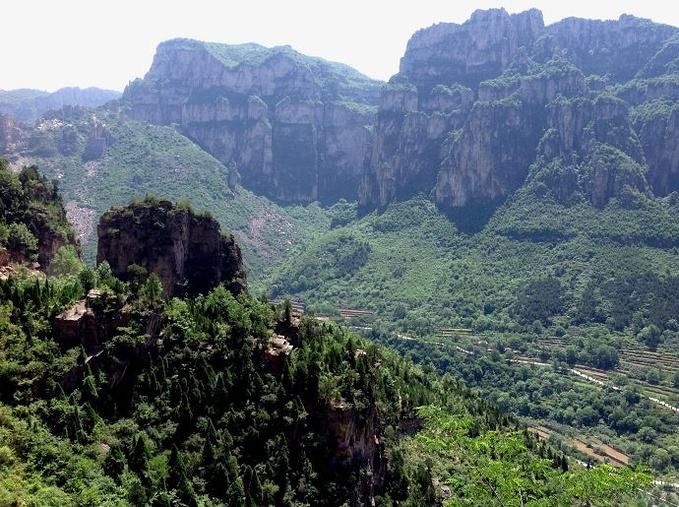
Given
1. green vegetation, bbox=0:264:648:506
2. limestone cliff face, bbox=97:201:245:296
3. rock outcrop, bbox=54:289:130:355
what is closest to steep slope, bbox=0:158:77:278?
limestone cliff face, bbox=97:201:245:296

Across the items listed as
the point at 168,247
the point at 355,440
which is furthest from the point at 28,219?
the point at 355,440

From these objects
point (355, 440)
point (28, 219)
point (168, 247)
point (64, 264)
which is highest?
point (28, 219)

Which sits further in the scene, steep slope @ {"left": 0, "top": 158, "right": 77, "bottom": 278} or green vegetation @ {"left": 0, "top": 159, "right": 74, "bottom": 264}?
green vegetation @ {"left": 0, "top": 159, "right": 74, "bottom": 264}

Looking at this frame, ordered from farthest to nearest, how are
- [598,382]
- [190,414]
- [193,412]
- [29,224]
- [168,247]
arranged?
[598,382], [168,247], [29,224], [193,412], [190,414]

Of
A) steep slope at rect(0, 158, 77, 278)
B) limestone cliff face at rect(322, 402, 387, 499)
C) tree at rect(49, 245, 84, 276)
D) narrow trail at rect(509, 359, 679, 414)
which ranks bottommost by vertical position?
narrow trail at rect(509, 359, 679, 414)

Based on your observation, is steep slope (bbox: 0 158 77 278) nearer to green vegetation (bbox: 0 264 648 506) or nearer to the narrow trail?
green vegetation (bbox: 0 264 648 506)

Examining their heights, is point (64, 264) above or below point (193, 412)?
above

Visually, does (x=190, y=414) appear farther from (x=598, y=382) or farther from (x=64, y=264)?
(x=598, y=382)

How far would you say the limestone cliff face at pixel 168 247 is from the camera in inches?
2657

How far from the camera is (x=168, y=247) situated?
68.2 m

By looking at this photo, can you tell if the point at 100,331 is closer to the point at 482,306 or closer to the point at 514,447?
the point at 514,447

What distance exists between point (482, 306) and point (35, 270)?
124385mm

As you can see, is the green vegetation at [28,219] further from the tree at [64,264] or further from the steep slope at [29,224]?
the tree at [64,264]

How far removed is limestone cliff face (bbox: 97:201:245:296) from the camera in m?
67.5
